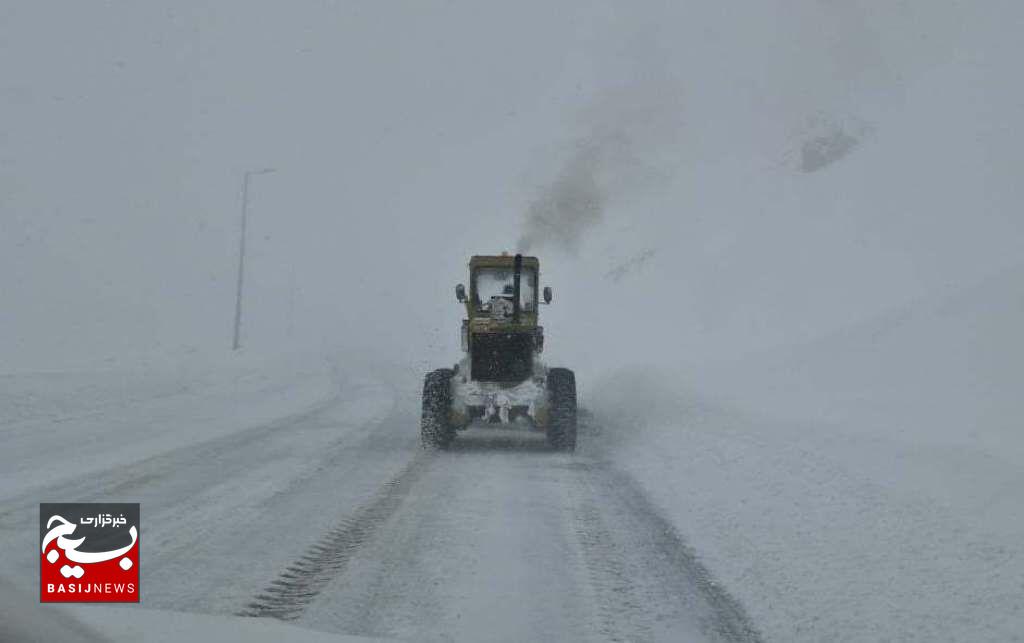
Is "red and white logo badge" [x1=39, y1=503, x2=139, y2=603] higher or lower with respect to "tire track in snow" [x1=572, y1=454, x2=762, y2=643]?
higher

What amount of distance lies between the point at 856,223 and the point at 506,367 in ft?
99.4

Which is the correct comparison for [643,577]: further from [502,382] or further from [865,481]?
[502,382]

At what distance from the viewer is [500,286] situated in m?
17.1

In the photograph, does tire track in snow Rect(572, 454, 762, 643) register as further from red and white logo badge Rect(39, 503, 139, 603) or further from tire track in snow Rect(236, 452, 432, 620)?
red and white logo badge Rect(39, 503, 139, 603)

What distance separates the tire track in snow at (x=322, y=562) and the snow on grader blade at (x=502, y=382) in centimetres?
450

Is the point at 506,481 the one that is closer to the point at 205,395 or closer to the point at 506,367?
the point at 506,367

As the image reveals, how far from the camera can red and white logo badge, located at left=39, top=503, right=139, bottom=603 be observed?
466cm

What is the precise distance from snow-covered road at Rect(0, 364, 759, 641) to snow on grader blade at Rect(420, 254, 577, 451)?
4.50ft

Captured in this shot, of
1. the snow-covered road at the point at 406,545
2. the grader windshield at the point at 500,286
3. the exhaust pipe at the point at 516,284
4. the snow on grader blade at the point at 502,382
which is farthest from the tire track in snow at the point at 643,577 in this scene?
the grader windshield at the point at 500,286

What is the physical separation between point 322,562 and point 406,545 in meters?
Result: 0.86

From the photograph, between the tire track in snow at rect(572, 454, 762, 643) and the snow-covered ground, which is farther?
the snow-covered ground

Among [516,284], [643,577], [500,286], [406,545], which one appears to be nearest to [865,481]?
[643,577]

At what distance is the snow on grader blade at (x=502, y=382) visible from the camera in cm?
1573

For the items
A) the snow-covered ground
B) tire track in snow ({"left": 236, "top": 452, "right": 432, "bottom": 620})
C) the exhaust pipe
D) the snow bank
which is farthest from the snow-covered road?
the exhaust pipe
